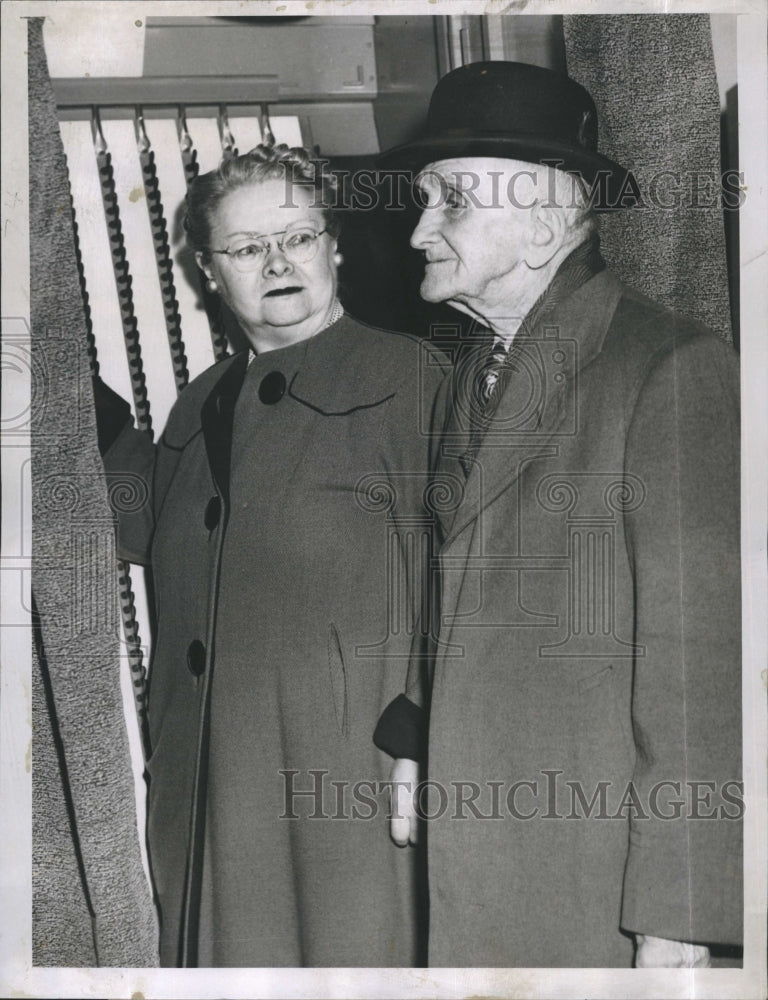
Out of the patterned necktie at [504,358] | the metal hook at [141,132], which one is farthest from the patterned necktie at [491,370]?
the metal hook at [141,132]

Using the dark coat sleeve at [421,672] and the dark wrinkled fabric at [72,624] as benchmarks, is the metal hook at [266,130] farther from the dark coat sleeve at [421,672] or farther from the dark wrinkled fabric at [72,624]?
the dark coat sleeve at [421,672]

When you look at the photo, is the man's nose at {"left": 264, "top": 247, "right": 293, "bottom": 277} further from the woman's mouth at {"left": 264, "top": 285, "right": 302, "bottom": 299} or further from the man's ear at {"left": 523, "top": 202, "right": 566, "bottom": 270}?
the man's ear at {"left": 523, "top": 202, "right": 566, "bottom": 270}

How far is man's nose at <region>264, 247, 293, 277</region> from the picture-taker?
1394 millimetres

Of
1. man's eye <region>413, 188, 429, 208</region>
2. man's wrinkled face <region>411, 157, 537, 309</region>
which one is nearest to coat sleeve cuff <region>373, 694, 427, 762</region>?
man's wrinkled face <region>411, 157, 537, 309</region>

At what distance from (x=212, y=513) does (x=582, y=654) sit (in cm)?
50

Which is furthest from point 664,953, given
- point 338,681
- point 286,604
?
point 286,604

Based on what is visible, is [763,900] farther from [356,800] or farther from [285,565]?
[285,565]

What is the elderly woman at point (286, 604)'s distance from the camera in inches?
54.2

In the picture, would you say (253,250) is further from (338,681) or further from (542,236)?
(338,681)

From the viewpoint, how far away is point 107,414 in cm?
144

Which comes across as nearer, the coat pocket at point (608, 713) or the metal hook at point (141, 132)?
the coat pocket at point (608, 713)

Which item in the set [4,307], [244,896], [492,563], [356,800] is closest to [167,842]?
[244,896]

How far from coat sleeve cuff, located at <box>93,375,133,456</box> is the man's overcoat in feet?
1.43

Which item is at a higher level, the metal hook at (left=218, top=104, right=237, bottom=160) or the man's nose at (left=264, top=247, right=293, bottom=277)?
the metal hook at (left=218, top=104, right=237, bottom=160)
